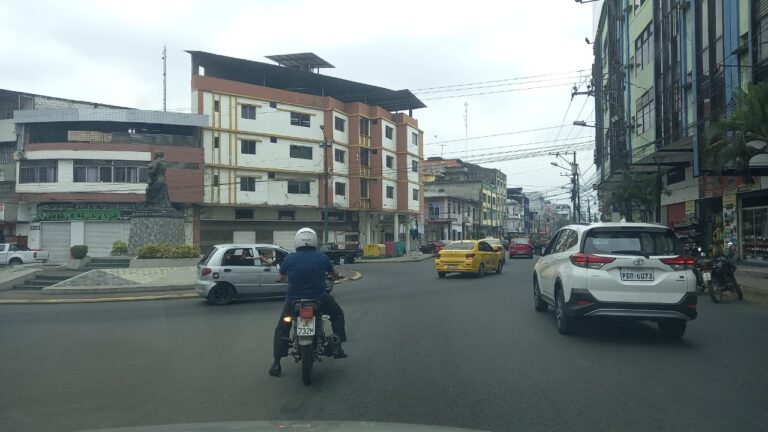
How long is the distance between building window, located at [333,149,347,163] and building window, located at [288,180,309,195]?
3.26 meters

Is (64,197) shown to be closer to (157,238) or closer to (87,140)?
(87,140)

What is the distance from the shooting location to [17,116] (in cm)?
3934

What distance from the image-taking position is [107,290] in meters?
16.9

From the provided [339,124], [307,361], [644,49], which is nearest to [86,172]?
[339,124]

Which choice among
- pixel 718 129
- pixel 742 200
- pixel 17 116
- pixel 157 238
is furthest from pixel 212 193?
pixel 718 129

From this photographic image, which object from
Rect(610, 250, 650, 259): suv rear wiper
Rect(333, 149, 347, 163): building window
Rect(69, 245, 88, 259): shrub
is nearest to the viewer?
Rect(610, 250, 650, 259): suv rear wiper

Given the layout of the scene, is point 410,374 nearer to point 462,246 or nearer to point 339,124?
point 462,246

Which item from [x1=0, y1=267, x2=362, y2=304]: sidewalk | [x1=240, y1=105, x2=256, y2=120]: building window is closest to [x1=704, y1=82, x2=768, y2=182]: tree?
[x1=0, y1=267, x2=362, y2=304]: sidewalk

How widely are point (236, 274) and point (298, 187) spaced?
32.3 meters

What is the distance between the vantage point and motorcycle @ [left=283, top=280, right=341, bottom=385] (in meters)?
6.11

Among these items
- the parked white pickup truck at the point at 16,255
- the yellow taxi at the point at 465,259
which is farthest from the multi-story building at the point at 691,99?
the parked white pickup truck at the point at 16,255

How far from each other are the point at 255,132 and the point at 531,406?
134ft

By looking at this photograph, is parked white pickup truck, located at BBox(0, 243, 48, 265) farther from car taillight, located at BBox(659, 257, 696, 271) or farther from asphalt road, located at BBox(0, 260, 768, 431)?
car taillight, located at BBox(659, 257, 696, 271)

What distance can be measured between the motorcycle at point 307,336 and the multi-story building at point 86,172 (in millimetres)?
35465
